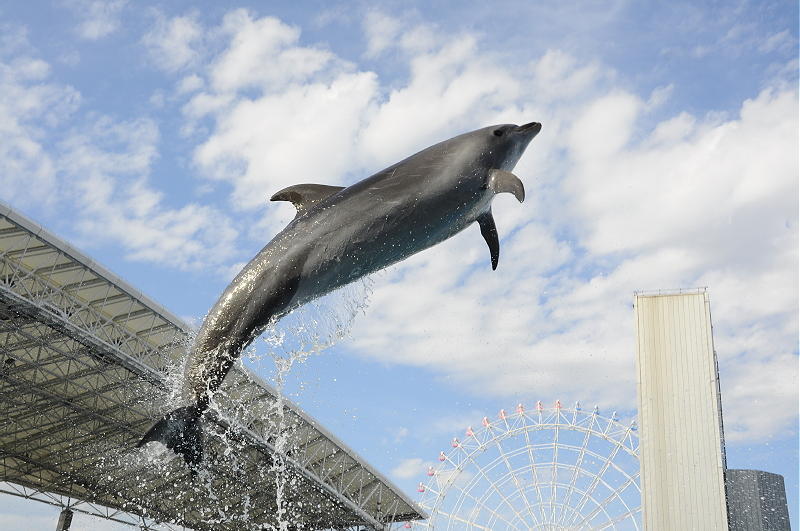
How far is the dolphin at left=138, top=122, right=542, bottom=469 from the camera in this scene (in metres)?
5.84

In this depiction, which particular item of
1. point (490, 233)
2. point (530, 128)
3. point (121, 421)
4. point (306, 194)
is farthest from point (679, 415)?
point (121, 421)

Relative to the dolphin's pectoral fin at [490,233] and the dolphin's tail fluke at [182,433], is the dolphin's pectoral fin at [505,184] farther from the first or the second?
the dolphin's tail fluke at [182,433]

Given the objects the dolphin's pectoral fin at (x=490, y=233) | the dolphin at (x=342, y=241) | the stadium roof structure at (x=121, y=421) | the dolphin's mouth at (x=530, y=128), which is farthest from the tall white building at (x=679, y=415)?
the dolphin at (x=342, y=241)

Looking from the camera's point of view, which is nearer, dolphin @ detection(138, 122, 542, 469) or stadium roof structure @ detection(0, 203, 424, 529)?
dolphin @ detection(138, 122, 542, 469)

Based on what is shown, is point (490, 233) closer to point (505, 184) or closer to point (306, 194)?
point (505, 184)

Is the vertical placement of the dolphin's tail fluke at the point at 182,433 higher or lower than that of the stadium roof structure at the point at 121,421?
lower

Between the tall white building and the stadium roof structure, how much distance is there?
36.0 ft

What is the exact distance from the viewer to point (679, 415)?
2208 cm

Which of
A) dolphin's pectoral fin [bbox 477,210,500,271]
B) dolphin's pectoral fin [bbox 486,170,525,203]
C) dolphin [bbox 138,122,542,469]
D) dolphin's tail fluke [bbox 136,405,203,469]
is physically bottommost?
dolphin's tail fluke [bbox 136,405,203,469]

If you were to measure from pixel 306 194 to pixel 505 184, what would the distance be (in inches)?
68.7

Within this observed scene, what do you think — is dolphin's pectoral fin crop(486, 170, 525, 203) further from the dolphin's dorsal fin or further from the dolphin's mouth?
the dolphin's dorsal fin

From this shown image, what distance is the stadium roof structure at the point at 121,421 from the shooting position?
826 inches

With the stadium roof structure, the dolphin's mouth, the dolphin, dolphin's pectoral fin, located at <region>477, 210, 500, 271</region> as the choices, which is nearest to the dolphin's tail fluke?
the dolphin

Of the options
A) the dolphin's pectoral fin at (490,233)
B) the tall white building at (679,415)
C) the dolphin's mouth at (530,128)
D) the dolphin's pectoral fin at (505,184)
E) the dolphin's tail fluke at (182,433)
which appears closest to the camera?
the dolphin's pectoral fin at (505,184)
